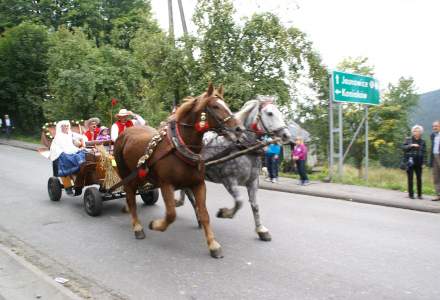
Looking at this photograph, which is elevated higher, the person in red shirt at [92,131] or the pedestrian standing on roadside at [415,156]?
the person in red shirt at [92,131]

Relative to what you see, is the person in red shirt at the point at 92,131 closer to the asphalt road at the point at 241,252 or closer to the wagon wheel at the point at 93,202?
the asphalt road at the point at 241,252

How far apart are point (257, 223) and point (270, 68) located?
9450mm

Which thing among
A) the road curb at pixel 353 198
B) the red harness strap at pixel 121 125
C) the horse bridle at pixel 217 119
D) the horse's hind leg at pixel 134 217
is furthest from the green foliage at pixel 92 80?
the horse bridle at pixel 217 119

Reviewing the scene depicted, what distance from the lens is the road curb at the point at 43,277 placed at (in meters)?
3.98

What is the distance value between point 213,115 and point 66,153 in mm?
4342

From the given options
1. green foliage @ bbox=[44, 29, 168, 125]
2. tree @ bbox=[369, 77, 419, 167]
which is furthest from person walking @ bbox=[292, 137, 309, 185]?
tree @ bbox=[369, 77, 419, 167]

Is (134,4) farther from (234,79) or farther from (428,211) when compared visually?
(428,211)

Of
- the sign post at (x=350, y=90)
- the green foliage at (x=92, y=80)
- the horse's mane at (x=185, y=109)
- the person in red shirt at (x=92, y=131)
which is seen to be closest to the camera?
the horse's mane at (x=185, y=109)

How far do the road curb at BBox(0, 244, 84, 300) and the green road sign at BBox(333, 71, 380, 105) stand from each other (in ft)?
29.9

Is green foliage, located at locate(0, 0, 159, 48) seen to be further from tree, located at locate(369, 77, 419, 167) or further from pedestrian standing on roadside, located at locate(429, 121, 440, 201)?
pedestrian standing on roadside, located at locate(429, 121, 440, 201)

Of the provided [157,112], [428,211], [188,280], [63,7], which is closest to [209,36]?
[157,112]

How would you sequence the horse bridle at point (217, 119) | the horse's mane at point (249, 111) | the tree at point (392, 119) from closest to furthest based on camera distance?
the horse bridle at point (217, 119)
the horse's mane at point (249, 111)
the tree at point (392, 119)

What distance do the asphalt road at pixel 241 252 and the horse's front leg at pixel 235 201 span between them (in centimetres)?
38

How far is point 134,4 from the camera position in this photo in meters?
36.4
